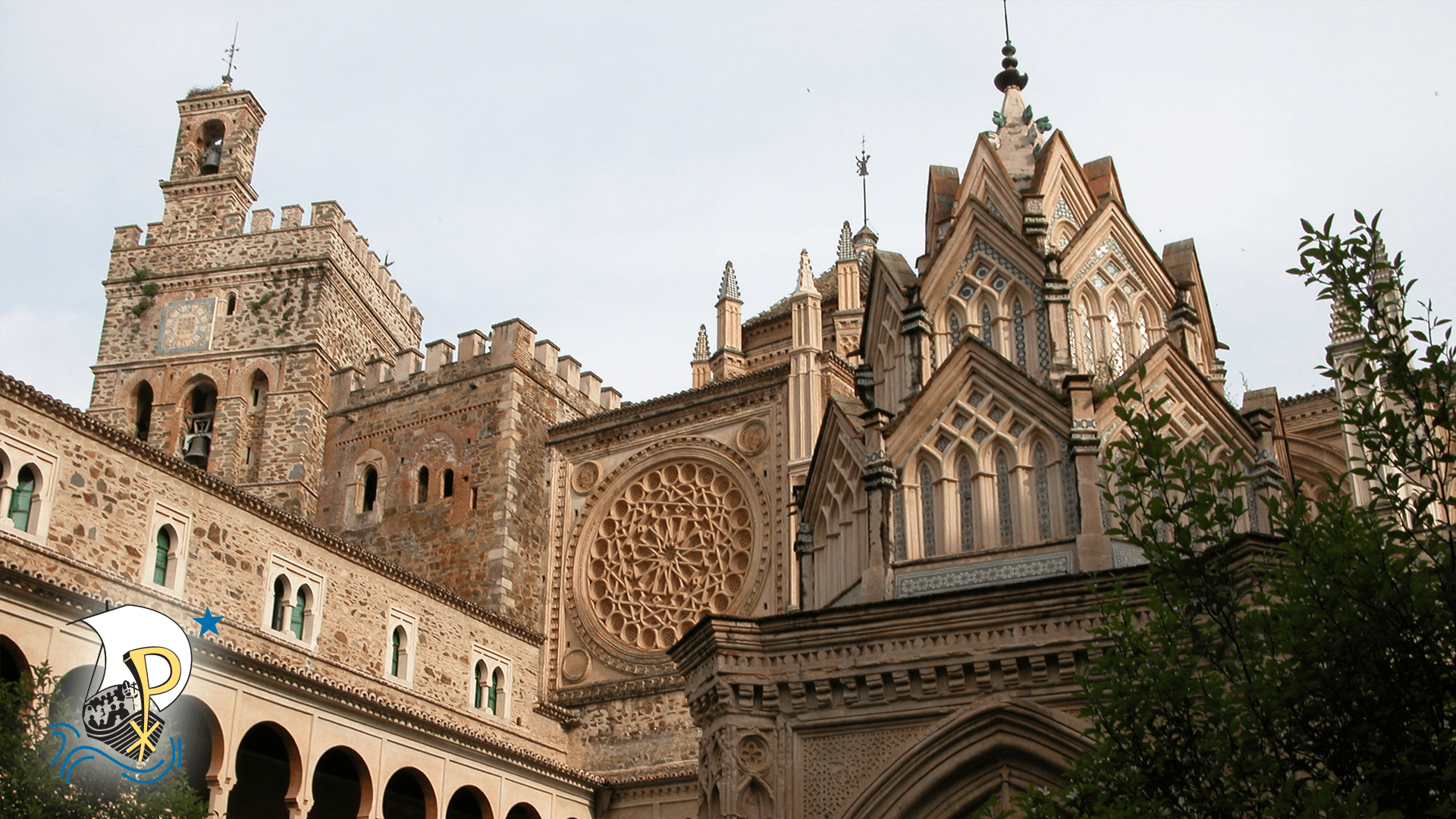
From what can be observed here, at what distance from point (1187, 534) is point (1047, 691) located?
4040 mm

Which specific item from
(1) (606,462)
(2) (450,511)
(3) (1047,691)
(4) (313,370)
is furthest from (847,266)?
(3) (1047,691)

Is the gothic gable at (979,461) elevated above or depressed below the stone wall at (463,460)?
below

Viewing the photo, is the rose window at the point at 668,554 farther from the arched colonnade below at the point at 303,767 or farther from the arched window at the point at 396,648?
the arched window at the point at 396,648

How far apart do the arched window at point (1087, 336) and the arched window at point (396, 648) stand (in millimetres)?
14388

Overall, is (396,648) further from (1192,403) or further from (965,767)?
(1192,403)

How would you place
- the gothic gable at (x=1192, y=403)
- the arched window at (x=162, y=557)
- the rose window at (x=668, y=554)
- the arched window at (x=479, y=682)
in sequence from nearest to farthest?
the gothic gable at (x=1192, y=403), the arched window at (x=162, y=557), the arched window at (x=479, y=682), the rose window at (x=668, y=554)

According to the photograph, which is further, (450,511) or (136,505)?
(450,511)

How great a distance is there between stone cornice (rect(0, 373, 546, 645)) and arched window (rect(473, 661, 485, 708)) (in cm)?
→ 84

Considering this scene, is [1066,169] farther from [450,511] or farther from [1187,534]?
[450,511]

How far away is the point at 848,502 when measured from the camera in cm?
1324

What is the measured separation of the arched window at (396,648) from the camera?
2333cm

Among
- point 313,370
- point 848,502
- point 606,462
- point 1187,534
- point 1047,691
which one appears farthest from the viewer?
point 313,370

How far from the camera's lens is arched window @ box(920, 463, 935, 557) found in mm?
12352

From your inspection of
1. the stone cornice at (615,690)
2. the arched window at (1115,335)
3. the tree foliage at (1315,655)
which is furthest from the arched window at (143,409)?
the tree foliage at (1315,655)
